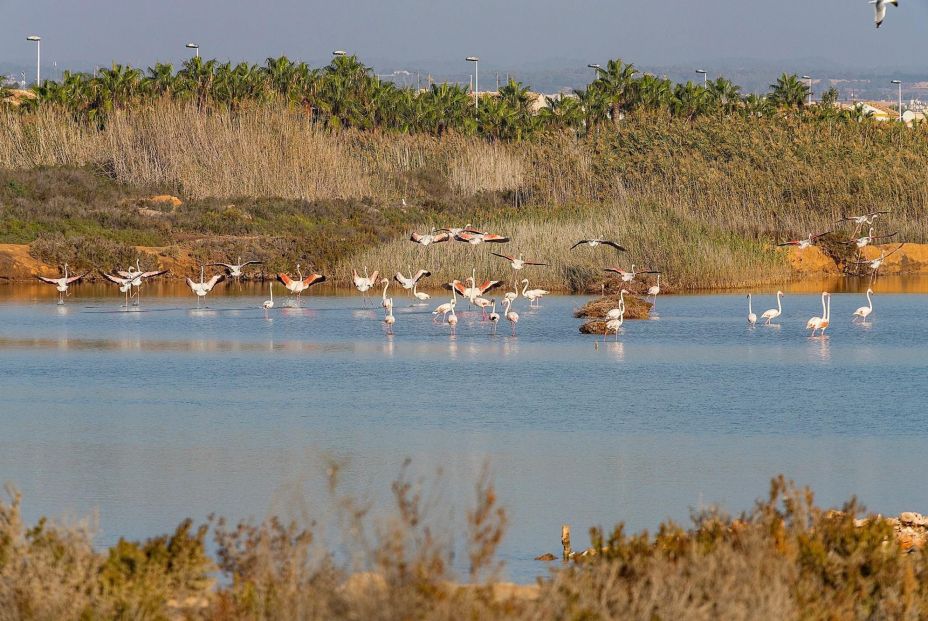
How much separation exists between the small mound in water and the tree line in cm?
2437

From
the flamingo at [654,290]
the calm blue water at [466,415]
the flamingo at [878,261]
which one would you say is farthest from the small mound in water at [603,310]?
the flamingo at [878,261]

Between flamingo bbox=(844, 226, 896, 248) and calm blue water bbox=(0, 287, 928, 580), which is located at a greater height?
flamingo bbox=(844, 226, 896, 248)

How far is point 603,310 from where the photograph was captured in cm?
2238

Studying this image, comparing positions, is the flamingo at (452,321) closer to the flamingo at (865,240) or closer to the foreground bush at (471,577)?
the flamingo at (865,240)

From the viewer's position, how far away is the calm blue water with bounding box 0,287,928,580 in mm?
9383

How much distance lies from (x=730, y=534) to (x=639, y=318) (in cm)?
1713

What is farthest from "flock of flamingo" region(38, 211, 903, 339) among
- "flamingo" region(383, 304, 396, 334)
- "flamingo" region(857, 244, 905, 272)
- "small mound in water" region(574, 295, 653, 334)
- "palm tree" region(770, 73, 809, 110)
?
"palm tree" region(770, 73, 809, 110)

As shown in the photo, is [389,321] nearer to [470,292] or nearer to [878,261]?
[470,292]

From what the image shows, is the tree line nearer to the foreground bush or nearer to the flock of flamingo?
the flock of flamingo

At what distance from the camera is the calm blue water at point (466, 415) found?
30.8 feet

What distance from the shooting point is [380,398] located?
47.2ft

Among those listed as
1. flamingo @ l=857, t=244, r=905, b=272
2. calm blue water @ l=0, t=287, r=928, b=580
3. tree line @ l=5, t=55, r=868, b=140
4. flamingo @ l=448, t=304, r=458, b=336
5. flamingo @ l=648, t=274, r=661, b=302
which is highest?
tree line @ l=5, t=55, r=868, b=140

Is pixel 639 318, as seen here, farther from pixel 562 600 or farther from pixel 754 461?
pixel 562 600

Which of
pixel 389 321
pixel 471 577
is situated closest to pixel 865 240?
pixel 389 321
